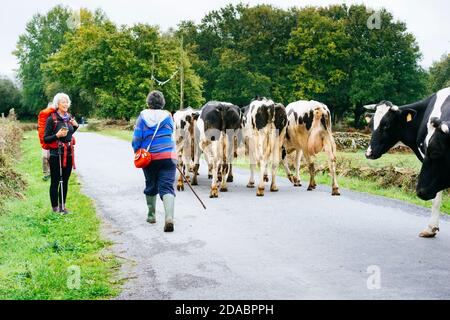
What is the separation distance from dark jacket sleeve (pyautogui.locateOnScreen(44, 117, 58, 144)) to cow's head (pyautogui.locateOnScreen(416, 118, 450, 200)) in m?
6.31

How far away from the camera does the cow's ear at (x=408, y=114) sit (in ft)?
25.9

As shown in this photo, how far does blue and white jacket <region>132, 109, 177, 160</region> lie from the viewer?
26.0 feet

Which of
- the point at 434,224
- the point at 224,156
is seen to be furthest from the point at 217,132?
the point at 434,224

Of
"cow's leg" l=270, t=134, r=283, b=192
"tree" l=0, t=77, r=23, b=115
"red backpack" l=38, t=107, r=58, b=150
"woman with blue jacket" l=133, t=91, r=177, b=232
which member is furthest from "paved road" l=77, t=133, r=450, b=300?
"tree" l=0, t=77, r=23, b=115

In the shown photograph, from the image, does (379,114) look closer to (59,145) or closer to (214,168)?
(214,168)

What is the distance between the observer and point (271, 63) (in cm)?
5981

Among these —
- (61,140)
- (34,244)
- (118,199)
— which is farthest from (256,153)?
(34,244)

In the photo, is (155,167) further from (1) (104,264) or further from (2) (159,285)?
(2) (159,285)

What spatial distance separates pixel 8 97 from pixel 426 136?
75.6 m

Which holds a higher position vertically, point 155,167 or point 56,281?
point 155,167

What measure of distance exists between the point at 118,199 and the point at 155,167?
10.2 ft

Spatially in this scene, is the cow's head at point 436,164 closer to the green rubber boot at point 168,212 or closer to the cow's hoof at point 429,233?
the cow's hoof at point 429,233

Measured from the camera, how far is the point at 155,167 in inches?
317

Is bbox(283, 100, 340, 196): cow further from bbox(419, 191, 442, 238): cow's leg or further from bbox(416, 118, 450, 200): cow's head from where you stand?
bbox(416, 118, 450, 200): cow's head
